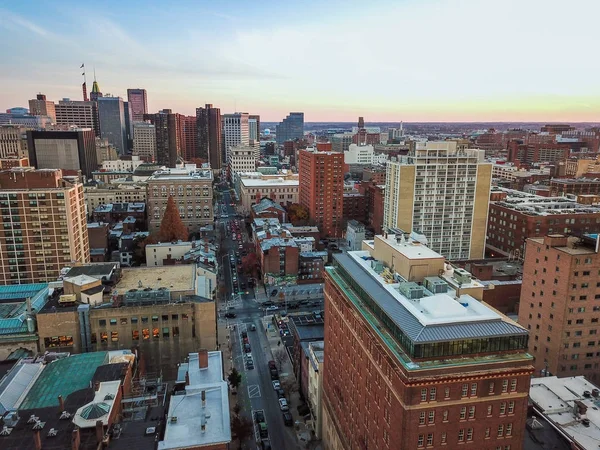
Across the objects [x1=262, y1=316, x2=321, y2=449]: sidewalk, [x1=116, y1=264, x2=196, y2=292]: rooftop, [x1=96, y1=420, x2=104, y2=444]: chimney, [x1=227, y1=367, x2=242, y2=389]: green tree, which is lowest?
[x1=262, y1=316, x2=321, y2=449]: sidewalk

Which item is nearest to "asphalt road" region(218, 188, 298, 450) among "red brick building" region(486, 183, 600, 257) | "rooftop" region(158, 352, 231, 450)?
"rooftop" region(158, 352, 231, 450)

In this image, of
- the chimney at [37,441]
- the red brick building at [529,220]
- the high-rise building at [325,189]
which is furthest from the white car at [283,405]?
the high-rise building at [325,189]

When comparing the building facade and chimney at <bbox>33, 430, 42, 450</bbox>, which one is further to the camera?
the building facade

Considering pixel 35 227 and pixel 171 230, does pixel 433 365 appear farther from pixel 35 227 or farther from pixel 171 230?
pixel 171 230

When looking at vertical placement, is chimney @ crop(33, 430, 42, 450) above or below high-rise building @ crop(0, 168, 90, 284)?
below

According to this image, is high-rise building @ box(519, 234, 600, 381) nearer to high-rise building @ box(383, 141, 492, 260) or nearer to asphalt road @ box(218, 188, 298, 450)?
asphalt road @ box(218, 188, 298, 450)

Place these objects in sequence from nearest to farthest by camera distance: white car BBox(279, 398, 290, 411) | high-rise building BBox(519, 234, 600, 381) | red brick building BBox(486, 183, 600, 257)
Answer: high-rise building BBox(519, 234, 600, 381) < white car BBox(279, 398, 290, 411) < red brick building BBox(486, 183, 600, 257)

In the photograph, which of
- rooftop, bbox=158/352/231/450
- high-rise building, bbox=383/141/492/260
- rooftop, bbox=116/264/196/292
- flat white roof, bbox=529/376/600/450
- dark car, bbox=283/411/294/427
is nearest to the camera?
rooftop, bbox=158/352/231/450

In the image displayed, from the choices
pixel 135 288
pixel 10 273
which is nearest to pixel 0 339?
pixel 135 288
